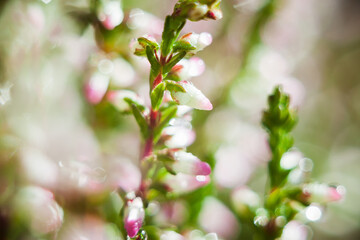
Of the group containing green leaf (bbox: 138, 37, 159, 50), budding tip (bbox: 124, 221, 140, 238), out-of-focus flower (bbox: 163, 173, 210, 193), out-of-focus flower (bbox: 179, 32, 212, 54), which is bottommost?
budding tip (bbox: 124, 221, 140, 238)

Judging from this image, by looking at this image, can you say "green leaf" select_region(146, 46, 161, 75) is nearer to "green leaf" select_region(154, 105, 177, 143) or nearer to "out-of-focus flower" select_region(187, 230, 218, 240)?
"green leaf" select_region(154, 105, 177, 143)

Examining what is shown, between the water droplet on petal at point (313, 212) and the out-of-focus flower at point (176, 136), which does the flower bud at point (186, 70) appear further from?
the water droplet on petal at point (313, 212)

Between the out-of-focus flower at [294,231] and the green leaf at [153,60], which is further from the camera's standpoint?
the out-of-focus flower at [294,231]

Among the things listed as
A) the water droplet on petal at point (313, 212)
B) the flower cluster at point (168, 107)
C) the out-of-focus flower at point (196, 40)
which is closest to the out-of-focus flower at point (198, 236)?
the flower cluster at point (168, 107)

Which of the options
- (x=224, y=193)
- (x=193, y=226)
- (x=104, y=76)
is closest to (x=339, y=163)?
(x=224, y=193)

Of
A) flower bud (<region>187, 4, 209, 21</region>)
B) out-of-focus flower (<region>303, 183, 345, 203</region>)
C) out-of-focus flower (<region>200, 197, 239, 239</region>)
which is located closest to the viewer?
flower bud (<region>187, 4, 209, 21</region>)

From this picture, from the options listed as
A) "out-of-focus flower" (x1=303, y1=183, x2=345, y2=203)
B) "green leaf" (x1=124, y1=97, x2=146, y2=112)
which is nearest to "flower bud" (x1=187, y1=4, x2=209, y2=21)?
"green leaf" (x1=124, y1=97, x2=146, y2=112)

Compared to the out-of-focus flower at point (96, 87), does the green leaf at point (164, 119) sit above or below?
above
